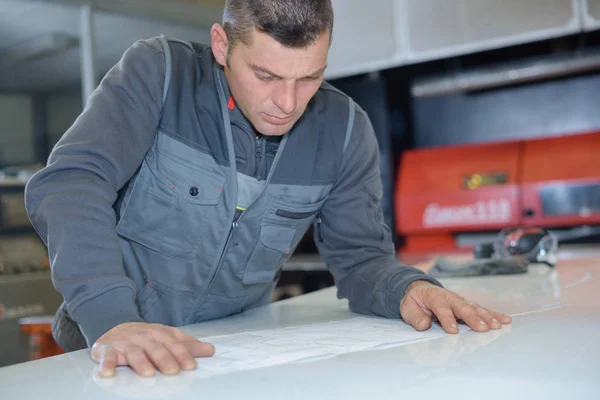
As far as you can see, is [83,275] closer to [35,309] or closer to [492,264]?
[492,264]

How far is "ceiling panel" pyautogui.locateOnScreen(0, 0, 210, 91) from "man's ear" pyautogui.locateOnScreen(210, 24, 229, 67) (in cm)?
250

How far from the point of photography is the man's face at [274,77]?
3.46 ft

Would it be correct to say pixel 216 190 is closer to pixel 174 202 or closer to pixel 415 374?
pixel 174 202

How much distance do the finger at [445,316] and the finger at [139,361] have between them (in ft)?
1.54

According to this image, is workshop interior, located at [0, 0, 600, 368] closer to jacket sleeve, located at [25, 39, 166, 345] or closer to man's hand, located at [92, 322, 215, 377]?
jacket sleeve, located at [25, 39, 166, 345]

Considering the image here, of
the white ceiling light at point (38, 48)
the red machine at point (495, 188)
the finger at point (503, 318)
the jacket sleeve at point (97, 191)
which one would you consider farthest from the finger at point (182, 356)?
the white ceiling light at point (38, 48)

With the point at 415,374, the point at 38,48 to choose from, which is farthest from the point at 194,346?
the point at 38,48

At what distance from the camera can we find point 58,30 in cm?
386

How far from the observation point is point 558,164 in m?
2.72

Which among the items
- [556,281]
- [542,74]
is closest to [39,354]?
[556,281]

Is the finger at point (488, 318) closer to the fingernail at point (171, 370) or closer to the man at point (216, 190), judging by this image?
the man at point (216, 190)

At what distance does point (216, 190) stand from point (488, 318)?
529 mm

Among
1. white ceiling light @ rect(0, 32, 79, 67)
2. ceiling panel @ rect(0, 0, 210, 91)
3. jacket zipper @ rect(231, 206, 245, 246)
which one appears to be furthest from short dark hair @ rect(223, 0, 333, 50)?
white ceiling light @ rect(0, 32, 79, 67)

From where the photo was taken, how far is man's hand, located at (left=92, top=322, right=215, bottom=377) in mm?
797
